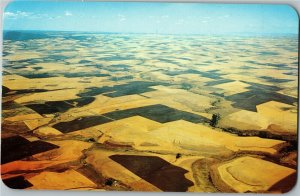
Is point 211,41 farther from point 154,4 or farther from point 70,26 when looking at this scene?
point 70,26

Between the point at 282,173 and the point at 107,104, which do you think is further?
the point at 107,104

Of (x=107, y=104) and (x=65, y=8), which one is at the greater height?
(x=65, y=8)

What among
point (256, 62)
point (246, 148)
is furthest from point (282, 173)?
point (256, 62)

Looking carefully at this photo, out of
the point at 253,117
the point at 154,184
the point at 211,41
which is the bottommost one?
the point at 154,184

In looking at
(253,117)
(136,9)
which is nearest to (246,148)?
(253,117)
